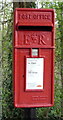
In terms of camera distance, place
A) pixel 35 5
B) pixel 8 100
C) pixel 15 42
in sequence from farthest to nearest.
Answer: pixel 8 100, pixel 35 5, pixel 15 42

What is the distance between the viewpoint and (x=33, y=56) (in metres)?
2.89

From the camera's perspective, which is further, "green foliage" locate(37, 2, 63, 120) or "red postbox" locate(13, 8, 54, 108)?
"green foliage" locate(37, 2, 63, 120)

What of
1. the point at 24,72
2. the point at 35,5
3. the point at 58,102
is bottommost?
the point at 58,102

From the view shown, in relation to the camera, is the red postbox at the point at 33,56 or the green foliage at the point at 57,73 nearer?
the red postbox at the point at 33,56

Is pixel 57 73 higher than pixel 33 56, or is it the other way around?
pixel 33 56

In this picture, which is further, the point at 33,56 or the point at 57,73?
the point at 57,73

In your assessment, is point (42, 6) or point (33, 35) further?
point (42, 6)

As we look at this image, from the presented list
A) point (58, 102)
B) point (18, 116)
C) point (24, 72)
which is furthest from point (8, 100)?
point (24, 72)

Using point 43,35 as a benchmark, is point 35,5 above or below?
above

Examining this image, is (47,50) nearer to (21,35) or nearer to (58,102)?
(21,35)

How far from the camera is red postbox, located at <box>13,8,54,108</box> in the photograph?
286 centimetres

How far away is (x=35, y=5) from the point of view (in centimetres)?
357

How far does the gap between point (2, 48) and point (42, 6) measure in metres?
0.87

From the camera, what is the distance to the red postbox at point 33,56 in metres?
2.86
